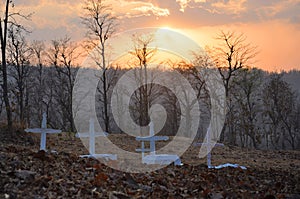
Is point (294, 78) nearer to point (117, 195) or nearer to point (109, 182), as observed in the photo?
point (109, 182)

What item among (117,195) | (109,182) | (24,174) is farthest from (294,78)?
(24,174)

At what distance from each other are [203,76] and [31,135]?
92.5 feet

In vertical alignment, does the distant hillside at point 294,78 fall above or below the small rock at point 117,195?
above

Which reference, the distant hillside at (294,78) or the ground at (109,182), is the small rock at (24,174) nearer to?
the ground at (109,182)

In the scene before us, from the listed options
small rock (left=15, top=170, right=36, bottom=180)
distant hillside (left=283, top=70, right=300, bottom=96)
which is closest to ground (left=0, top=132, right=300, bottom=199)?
small rock (left=15, top=170, right=36, bottom=180)

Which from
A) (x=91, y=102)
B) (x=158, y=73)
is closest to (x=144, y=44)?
(x=158, y=73)

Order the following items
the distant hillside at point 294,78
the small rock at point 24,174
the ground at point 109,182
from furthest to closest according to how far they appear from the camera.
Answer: the distant hillside at point 294,78, the small rock at point 24,174, the ground at point 109,182

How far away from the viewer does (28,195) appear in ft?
20.5

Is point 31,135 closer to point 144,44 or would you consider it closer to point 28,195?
point 28,195

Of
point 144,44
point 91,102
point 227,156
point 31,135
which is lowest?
point 227,156

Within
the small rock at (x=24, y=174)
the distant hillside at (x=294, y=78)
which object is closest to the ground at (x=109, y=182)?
the small rock at (x=24, y=174)

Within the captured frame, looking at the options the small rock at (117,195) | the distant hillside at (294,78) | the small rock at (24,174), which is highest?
the distant hillside at (294,78)

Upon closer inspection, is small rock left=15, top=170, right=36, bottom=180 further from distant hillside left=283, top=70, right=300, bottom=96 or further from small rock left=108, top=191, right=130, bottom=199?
distant hillside left=283, top=70, right=300, bottom=96

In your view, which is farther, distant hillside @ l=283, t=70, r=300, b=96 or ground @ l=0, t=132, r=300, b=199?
distant hillside @ l=283, t=70, r=300, b=96
